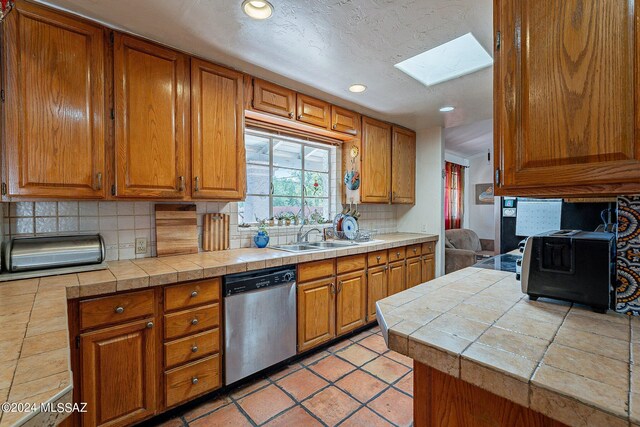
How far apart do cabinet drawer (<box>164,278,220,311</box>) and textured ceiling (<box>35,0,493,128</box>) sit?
147 cm

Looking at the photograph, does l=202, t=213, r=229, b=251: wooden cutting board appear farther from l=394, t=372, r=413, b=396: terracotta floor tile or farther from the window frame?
l=394, t=372, r=413, b=396: terracotta floor tile

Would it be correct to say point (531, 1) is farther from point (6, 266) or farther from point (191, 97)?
point (6, 266)

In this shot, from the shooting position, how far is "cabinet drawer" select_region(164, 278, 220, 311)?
5.27 feet

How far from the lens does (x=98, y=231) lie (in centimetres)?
183

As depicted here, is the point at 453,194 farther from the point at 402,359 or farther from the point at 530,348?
the point at 530,348

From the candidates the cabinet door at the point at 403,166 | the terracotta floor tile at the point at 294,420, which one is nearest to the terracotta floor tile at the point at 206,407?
the terracotta floor tile at the point at 294,420

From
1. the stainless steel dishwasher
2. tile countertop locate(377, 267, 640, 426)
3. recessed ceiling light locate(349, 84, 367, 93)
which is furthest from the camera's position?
recessed ceiling light locate(349, 84, 367, 93)

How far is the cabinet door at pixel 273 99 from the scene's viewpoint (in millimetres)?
2246

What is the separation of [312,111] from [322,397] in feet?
7.34

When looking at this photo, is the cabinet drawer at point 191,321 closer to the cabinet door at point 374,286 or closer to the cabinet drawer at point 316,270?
the cabinet drawer at point 316,270

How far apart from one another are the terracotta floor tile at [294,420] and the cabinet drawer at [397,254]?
5.58ft

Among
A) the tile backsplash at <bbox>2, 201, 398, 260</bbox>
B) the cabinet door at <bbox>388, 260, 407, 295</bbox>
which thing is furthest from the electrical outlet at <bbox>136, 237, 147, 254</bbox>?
the cabinet door at <bbox>388, 260, 407, 295</bbox>

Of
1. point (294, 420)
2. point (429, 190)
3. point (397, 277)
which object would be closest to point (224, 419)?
point (294, 420)

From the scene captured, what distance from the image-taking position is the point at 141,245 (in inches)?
77.5
